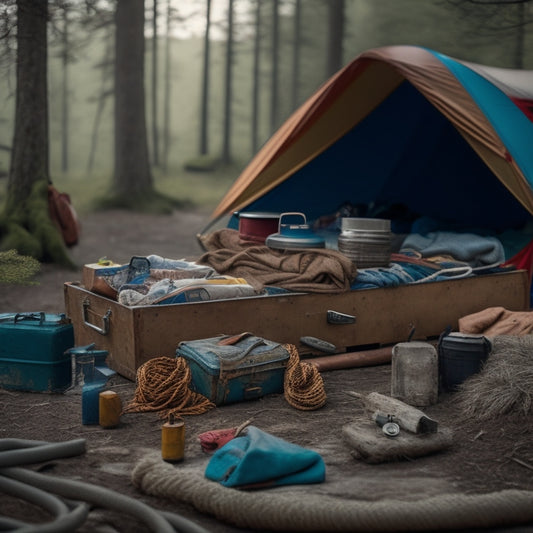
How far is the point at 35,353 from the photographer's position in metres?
3.94

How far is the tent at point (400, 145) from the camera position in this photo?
17.9ft

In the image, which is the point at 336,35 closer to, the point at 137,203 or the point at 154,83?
the point at 137,203

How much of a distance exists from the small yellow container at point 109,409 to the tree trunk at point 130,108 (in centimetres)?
897


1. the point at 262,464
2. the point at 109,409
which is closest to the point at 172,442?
the point at 262,464

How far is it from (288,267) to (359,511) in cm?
256

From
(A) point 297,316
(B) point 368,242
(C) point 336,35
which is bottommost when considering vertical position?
(A) point 297,316

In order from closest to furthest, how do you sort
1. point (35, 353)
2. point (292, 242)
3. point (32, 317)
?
point (35, 353), point (32, 317), point (292, 242)

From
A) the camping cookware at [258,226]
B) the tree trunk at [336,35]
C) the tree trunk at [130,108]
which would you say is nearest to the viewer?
the camping cookware at [258,226]

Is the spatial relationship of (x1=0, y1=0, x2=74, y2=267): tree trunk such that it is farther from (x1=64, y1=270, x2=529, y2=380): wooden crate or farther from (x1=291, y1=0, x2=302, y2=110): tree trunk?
(x1=291, y1=0, x2=302, y2=110): tree trunk

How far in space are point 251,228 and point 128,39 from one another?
23.6 ft

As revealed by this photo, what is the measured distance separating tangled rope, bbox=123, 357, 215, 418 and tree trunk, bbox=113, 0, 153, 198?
8.68 m

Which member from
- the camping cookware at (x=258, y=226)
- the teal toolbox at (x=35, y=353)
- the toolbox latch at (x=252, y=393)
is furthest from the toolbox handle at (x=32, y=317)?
the camping cookware at (x=258, y=226)

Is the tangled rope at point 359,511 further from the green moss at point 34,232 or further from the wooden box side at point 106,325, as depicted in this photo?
the green moss at point 34,232

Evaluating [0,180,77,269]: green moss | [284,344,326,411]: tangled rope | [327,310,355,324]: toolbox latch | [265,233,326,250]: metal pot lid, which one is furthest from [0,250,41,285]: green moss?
[0,180,77,269]: green moss
